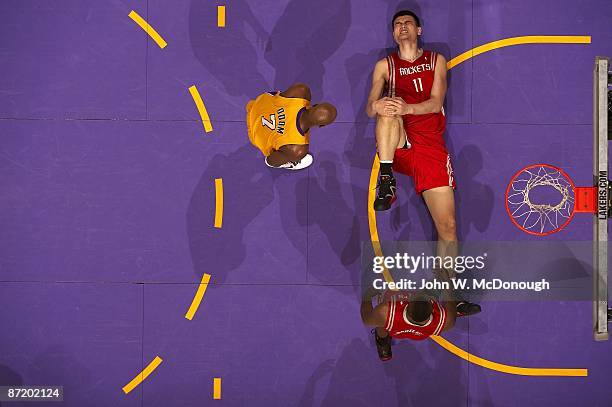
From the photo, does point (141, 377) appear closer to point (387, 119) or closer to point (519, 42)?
point (387, 119)

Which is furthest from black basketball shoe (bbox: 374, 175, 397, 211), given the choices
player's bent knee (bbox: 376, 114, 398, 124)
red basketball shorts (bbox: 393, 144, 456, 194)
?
player's bent knee (bbox: 376, 114, 398, 124)

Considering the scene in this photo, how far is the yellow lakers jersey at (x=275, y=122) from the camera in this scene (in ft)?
19.2

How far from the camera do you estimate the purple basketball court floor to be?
22.5 ft

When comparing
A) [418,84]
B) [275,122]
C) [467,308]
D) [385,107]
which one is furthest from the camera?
[418,84]

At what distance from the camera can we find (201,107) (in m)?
6.87

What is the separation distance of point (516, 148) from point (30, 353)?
685 cm

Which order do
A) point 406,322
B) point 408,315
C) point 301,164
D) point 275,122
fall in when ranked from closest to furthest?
point 408,315
point 406,322
point 275,122
point 301,164

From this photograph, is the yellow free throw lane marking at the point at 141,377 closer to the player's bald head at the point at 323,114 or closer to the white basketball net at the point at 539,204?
the player's bald head at the point at 323,114

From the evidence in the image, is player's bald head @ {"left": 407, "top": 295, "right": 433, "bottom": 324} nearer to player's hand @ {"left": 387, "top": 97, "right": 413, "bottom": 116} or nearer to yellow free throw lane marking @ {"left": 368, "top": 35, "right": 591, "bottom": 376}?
yellow free throw lane marking @ {"left": 368, "top": 35, "right": 591, "bottom": 376}

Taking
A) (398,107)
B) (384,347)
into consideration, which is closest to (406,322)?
(384,347)

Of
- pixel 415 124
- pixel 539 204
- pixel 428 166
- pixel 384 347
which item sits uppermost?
pixel 415 124

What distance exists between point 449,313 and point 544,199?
2.09 metres

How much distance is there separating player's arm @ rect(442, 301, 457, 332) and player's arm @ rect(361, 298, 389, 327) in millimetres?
704

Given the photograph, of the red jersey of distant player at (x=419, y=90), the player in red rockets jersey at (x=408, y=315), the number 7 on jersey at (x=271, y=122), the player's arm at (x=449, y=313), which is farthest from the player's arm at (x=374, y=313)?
the number 7 on jersey at (x=271, y=122)
